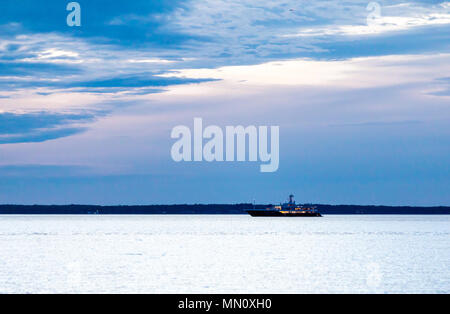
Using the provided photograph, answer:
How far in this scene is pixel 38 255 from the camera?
10781cm

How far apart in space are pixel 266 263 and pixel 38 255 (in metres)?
36.4

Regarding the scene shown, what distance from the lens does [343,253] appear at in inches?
4498

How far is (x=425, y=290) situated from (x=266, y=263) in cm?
2995

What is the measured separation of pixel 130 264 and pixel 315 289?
3142cm

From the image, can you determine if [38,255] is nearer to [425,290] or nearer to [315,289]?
[315,289]

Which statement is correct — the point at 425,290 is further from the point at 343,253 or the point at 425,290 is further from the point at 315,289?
the point at 343,253

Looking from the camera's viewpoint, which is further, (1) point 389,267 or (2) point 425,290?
(1) point 389,267
